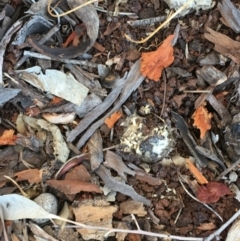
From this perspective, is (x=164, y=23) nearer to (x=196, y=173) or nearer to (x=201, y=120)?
(x=201, y=120)

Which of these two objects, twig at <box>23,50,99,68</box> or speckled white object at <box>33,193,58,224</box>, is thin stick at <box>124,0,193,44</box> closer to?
twig at <box>23,50,99,68</box>

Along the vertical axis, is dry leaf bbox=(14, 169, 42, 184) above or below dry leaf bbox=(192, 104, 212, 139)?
below

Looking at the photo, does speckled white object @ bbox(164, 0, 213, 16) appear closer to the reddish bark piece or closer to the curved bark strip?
the curved bark strip

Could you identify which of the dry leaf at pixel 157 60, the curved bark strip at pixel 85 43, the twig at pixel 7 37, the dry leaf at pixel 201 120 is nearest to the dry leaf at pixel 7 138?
the twig at pixel 7 37

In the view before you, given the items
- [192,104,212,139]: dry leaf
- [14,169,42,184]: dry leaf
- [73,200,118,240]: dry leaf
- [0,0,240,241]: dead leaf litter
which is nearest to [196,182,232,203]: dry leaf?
[0,0,240,241]: dead leaf litter

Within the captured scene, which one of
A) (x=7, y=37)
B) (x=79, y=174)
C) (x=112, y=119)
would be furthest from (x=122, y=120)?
(x=7, y=37)

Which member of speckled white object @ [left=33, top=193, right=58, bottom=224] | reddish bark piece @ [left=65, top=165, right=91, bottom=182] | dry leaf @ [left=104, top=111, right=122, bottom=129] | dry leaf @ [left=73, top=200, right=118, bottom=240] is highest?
dry leaf @ [left=104, top=111, right=122, bottom=129]
